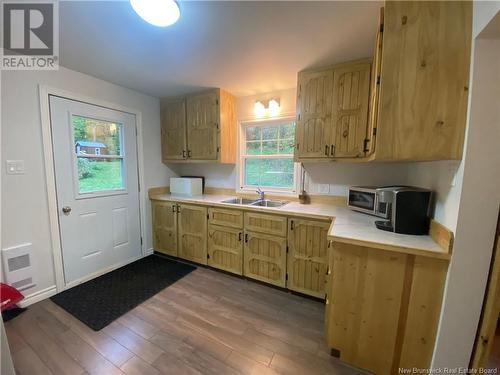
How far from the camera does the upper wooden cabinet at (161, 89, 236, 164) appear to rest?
8.75ft

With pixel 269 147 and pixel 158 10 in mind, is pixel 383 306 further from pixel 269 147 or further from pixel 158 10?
pixel 158 10

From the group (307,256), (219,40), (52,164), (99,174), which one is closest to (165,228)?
(99,174)

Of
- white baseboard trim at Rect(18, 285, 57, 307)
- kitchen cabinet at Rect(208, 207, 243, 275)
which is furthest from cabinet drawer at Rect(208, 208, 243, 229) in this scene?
white baseboard trim at Rect(18, 285, 57, 307)

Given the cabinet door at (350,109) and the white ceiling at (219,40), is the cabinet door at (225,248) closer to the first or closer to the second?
the cabinet door at (350,109)

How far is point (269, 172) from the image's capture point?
9.32 feet

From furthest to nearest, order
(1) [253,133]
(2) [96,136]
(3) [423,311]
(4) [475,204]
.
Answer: (1) [253,133], (2) [96,136], (3) [423,311], (4) [475,204]

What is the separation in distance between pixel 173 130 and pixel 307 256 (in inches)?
98.2

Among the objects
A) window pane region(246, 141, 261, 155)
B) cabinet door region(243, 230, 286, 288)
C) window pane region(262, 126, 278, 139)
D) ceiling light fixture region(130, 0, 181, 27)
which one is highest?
ceiling light fixture region(130, 0, 181, 27)

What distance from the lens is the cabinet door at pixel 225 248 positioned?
7.84 ft

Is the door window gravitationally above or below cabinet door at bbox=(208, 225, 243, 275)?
above

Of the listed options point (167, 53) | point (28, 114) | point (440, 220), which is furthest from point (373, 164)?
point (28, 114)

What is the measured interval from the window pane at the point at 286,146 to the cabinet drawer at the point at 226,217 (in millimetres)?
1030

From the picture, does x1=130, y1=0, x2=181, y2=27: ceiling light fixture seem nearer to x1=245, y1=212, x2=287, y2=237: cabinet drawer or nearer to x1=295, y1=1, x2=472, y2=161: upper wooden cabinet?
x1=295, y1=1, x2=472, y2=161: upper wooden cabinet

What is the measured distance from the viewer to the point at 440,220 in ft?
4.13
